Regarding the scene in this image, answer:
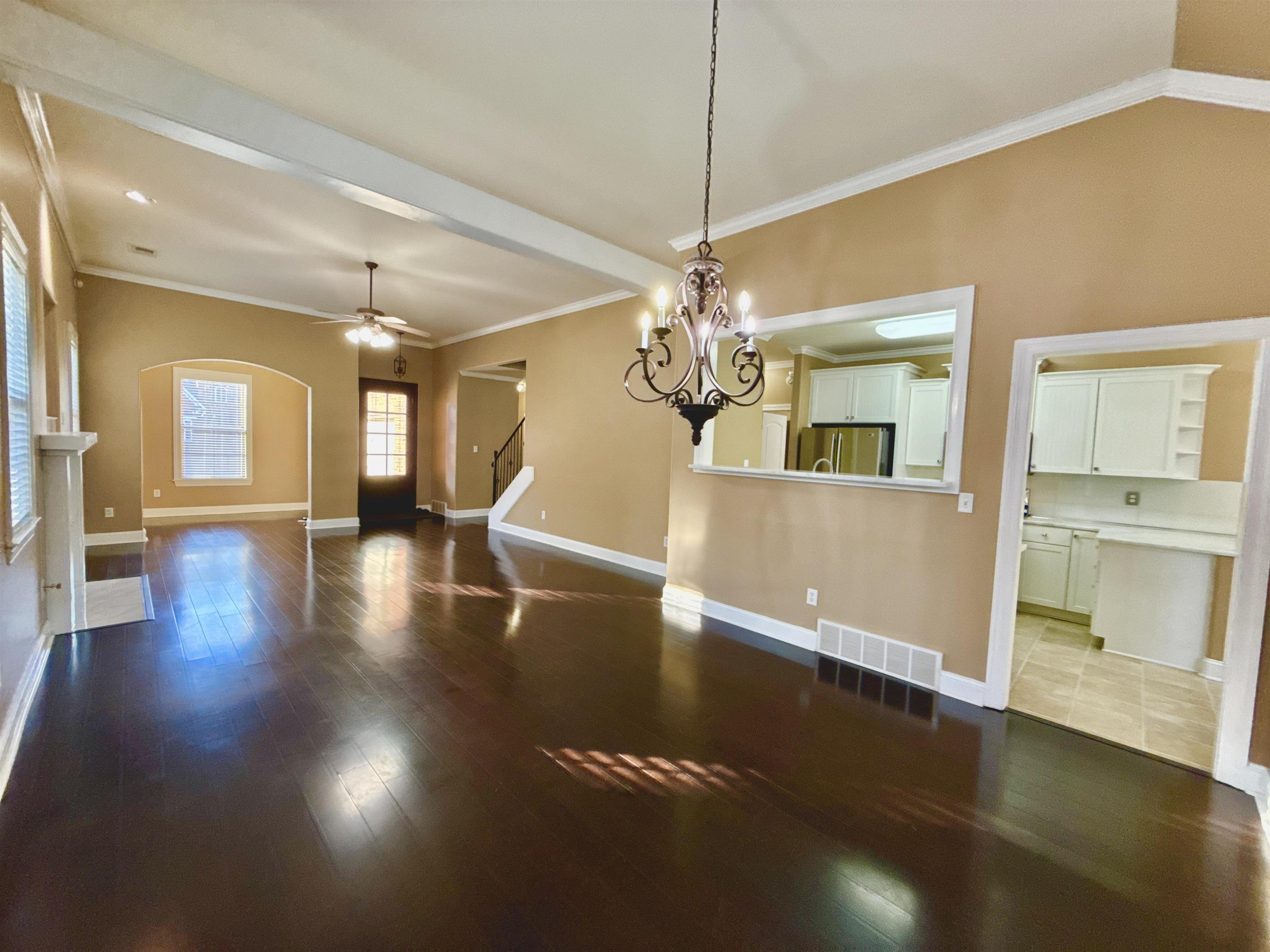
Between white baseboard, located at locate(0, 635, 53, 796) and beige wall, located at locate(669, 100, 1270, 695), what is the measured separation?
13.0 feet

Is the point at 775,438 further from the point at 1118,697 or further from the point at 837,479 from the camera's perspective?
the point at 1118,697

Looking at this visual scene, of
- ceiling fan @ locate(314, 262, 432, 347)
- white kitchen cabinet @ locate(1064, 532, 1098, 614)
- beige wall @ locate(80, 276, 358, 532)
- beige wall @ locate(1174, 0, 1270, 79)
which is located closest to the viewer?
beige wall @ locate(1174, 0, 1270, 79)

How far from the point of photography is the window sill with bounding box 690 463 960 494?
311cm

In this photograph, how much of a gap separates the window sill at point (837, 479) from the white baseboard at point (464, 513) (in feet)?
19.0

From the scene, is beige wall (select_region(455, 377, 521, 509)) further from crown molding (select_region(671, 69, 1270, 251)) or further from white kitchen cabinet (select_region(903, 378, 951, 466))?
white kitchen cabinet (select_region(903, 378, 951, 466))

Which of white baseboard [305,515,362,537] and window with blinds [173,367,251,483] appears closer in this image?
white baseboard [305,515,362,537]

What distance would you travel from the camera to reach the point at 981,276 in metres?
2.96

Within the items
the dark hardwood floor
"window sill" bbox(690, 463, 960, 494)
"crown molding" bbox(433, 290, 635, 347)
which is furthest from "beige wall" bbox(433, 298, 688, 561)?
the dark hardwood floor

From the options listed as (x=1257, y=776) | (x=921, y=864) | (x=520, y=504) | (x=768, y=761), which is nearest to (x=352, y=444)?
(x=520, y=504)

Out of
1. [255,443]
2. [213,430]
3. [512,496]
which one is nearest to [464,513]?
[512,496]

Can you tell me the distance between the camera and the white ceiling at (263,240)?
132 inches

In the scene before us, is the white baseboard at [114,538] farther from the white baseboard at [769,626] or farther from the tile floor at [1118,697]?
the tile floor at [1118,697]

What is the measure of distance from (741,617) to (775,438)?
3661mm

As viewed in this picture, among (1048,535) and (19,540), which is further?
(1048,535)
